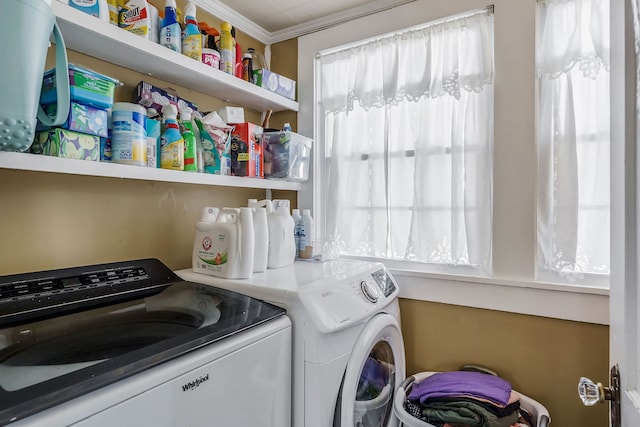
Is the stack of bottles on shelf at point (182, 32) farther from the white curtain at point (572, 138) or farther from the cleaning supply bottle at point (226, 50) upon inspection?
the white curtain at point (572, 138)

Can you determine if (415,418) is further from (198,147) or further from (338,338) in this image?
(198,147)

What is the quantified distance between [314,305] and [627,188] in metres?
0.85

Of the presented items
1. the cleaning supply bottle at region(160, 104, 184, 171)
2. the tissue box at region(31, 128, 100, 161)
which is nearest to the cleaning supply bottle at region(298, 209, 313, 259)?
the cleaning supply bottle at region(160, 104, 184, 171)

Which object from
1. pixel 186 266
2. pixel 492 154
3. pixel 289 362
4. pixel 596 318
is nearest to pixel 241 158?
pixel 186 266

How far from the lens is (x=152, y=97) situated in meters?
1.48

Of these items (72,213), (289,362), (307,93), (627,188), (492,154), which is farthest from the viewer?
(307,93)

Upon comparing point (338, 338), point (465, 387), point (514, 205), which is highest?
point (514, 205)

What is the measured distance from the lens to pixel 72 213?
135 cm

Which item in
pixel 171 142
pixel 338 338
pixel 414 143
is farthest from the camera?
pixel 414 143

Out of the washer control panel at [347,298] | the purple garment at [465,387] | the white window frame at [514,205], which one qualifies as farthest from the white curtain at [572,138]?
the washer control panel at [347,298]

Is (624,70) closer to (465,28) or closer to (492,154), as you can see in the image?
(492,154)

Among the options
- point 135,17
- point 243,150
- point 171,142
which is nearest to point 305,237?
point 243,150

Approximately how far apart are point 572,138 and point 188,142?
1.61 m

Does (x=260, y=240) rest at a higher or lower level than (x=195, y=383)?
higher
